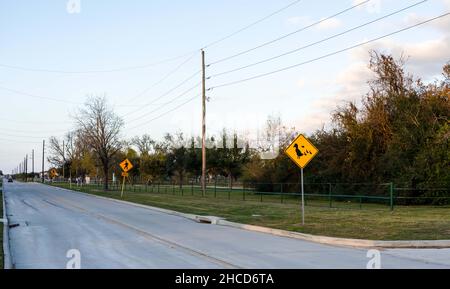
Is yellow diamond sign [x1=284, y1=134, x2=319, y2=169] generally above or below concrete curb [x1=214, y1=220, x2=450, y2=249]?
above

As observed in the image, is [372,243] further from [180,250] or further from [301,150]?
[301,150]

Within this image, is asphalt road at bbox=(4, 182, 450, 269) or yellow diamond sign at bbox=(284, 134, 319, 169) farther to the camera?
yellow diamond sign at bbox=(284, 134, 319, 169)

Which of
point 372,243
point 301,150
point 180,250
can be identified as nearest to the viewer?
point 180,250

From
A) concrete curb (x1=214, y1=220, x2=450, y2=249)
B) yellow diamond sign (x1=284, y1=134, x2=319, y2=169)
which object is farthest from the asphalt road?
yellow diamond sign (x1=284, y1=134, x2=319, y2=169)

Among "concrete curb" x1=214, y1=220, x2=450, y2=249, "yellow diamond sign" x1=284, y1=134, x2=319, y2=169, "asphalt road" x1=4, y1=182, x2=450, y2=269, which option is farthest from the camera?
"yellow diamond sign" x1=284, y1=134, x2=319, y2=169

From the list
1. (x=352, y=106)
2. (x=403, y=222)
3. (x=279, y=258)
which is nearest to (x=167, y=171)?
(x=352, y=106)

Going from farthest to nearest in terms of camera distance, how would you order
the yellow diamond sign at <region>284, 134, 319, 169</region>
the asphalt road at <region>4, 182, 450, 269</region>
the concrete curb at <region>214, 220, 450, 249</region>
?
1. the yellow diamond sign at <region>284, 134, 319, 169</region>
2. the concrete curb at <region>214, 220, 450, 249</region>
3. the asphalt road at <region>4, 182, 450, 269</region>

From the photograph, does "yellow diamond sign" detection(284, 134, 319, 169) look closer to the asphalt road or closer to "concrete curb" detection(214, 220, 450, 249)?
the asphalt road

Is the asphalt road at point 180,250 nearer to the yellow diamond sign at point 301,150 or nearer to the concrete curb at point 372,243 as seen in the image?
the concrete curb at point 372,243

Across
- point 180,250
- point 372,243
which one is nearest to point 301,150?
point 372,243

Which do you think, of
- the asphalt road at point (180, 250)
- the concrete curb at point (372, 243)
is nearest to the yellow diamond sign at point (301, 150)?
the asphalt road at point (180, 250)

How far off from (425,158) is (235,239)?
1962 centimetres
